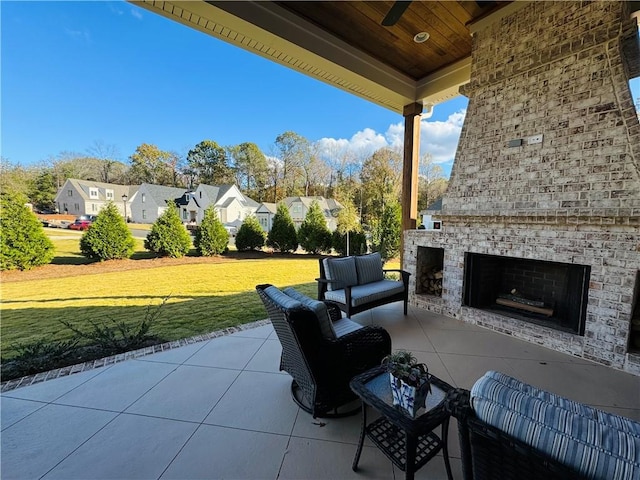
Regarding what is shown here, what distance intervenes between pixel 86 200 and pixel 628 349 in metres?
20.2

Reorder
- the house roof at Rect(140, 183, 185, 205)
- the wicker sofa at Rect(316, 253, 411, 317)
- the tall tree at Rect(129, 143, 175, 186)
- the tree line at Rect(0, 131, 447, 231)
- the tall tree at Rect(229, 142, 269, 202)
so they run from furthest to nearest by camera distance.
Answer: the tall tree at Rect(229, 142, 269, 202)
the tall tree at Rect(129, 143, 175, 186)
the house roof at Rect(140, 183, 185, 205)
the tree line at Rect(0, 131, 447, 231)
the wicker sofa at Rect(316, 253, 411, 317)

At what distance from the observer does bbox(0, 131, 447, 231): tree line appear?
14578 mm

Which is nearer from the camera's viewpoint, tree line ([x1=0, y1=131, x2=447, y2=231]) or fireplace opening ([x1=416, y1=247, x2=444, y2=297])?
fireplace opening ([x1=416, y1=247, x2=444, y2=297])

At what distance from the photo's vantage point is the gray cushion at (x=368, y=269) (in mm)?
4059

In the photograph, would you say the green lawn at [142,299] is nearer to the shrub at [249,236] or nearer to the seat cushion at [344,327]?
the seat cushion at [344,327]

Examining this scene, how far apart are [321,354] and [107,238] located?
8825 mm

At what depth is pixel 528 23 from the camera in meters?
3.25

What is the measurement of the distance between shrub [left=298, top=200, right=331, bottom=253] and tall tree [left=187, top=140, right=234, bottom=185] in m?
13.8

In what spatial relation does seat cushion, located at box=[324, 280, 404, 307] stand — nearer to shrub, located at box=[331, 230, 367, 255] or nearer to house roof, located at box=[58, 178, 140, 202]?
shrub, located at box=[331, 230, 367, 255]

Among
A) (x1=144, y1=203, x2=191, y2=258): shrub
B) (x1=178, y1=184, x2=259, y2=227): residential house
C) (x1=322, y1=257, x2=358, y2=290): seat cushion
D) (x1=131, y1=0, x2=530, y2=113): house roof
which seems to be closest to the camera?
(x1=131, y1=0, x2=530, y2=113): house roof

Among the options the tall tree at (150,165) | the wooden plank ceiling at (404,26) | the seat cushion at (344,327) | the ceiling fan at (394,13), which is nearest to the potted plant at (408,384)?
the seat cushion at (344,327)

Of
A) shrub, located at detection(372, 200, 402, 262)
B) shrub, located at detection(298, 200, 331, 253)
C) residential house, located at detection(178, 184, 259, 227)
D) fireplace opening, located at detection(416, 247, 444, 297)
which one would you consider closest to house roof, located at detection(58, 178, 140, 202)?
residential house, located at detection(178, 184, 259, 227)

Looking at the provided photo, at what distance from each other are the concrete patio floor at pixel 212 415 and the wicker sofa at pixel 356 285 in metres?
0.82

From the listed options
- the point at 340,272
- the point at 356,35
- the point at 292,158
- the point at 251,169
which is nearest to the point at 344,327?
the point at 340,272
